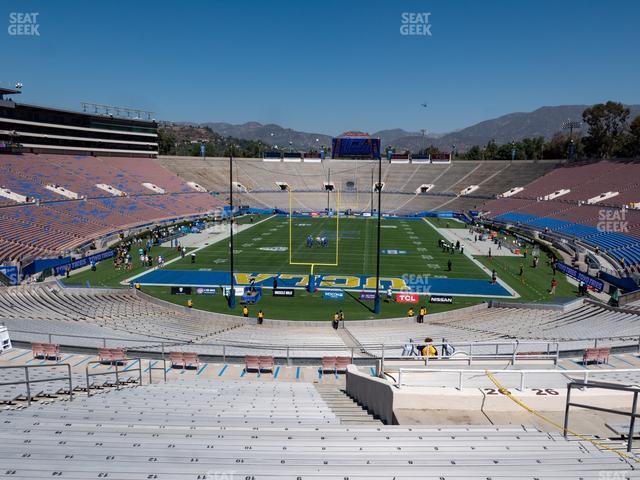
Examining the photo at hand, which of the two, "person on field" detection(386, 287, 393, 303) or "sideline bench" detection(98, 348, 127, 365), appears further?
"person on field" detection(386, 287, 393, 303)

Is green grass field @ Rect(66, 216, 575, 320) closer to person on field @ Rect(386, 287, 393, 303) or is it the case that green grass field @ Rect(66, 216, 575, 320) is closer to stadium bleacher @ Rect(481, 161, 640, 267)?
person on field @ Rect(386, 287, 393, 303)

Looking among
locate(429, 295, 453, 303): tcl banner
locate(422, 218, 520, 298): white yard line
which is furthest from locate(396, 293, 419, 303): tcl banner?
locate(422, 218, 520, 298): white yard line

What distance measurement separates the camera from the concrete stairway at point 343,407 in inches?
281

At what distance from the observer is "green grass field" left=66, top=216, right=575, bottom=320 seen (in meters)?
22.8

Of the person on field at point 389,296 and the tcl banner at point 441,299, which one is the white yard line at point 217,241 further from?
the tcl banner at point 441,299

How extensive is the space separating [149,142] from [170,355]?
68.5 metres

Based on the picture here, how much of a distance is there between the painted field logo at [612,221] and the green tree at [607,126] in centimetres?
3180

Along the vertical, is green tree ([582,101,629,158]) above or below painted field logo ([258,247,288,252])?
above

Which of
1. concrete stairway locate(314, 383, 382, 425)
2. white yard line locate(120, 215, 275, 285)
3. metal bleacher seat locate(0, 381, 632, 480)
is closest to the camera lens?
metal bleacher seat locate(0, 381, 632, 480)

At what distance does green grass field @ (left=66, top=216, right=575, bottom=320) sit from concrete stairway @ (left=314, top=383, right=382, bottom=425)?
10881mm

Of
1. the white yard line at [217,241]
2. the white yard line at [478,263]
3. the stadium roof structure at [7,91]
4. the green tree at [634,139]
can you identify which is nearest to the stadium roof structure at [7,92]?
the stadium roof structure at [7,91]

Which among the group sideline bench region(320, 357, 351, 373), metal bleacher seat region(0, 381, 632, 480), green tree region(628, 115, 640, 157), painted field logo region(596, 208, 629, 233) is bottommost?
sideline bench region(320, 357, 351, 373)

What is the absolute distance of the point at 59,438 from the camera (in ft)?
15.6

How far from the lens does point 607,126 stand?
69562mm
